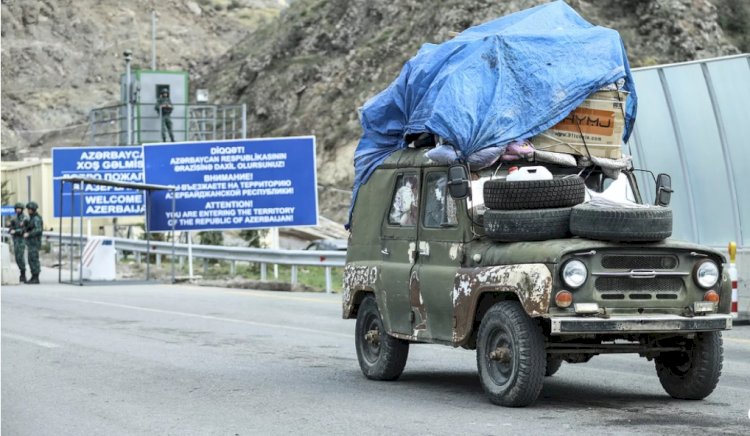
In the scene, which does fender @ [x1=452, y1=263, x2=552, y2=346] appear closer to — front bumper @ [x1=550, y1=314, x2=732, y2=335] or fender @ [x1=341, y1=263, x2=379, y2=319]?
front bumper @ [x1=550, y1=314, x2=732, y2=335]

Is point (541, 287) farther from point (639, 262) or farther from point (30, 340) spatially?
point (30, 340)

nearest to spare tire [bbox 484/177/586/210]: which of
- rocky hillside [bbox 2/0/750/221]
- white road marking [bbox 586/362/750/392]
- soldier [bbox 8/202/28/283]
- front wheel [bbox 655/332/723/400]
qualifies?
front wheel [bbox 655/332/723/400]

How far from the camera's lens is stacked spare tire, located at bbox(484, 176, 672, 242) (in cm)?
926

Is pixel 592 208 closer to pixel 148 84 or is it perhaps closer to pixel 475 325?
pixel 475 325

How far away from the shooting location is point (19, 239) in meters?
30.9

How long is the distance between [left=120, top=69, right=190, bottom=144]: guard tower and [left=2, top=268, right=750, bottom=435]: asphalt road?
29.0m

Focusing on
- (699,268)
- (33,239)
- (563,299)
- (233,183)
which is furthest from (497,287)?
(233,183)

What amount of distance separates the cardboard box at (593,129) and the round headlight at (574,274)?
5.48ft

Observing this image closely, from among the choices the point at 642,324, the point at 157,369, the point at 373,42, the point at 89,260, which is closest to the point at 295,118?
the point at 373,42

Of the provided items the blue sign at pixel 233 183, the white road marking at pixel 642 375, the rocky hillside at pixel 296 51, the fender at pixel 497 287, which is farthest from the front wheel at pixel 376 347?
the rocky hillside at pixel 296 51

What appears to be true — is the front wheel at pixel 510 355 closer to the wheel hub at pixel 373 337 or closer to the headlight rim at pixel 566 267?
the headlight rim at pixel 566 267

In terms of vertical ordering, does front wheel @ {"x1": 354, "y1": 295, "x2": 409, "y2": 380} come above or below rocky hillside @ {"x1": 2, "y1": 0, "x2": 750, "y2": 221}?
below

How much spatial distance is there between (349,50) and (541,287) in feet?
179

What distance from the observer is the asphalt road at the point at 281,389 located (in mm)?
9016
